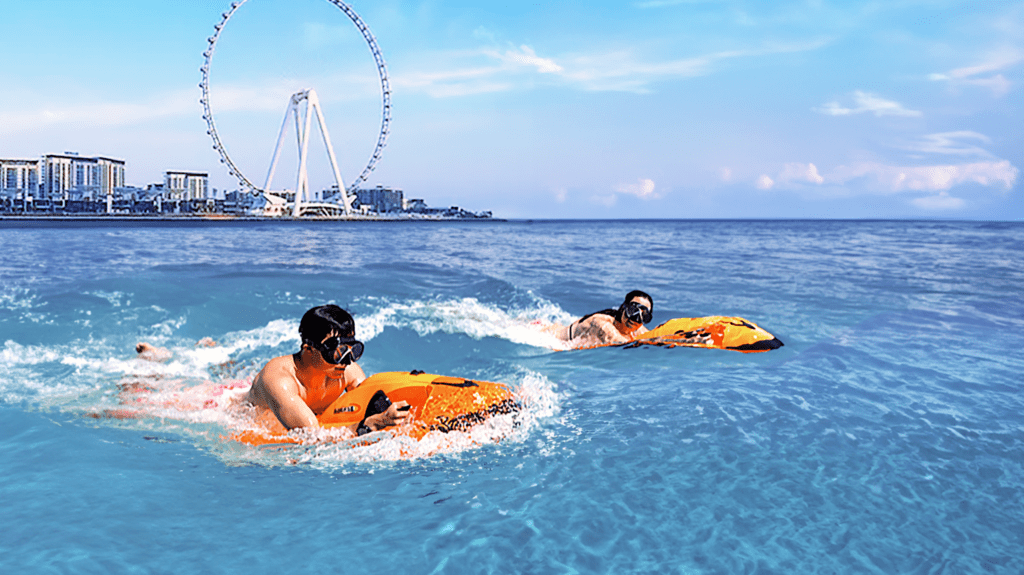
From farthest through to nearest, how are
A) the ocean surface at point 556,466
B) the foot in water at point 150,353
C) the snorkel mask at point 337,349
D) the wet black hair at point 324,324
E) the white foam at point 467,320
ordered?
1. the white foam at point 467,320
2. the foot in water at point 150,353
3. the snorkel mask at point 337,349
4. the wet black hair at point 324,324
5. the ocean surface at point 556,466

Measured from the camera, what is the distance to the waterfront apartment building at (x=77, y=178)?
435ft

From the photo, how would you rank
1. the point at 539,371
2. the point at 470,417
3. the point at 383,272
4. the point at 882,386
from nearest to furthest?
the point at 470,417
the point at 882,386
the point at 539,371
the point at 383,272

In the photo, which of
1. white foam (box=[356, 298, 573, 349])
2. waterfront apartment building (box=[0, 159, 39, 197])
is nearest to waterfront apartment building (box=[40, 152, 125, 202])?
waterfront apartment building (box=[0, 159, 39, 197])

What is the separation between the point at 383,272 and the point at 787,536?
19.8 metres

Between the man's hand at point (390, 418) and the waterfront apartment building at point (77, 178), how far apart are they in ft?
476

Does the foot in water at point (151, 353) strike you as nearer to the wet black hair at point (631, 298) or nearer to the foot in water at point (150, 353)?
the foot in water at point (150, 353)

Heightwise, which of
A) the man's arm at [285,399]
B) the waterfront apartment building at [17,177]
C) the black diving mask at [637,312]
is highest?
the waterfront apartment building at [17,177]

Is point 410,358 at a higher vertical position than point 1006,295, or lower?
lower

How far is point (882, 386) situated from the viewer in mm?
8055

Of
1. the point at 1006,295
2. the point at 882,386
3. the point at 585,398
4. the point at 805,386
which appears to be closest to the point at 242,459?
the point at 585,398

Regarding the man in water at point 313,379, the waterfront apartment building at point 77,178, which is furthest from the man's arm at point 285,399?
the waterfront apartment building at point 77,178

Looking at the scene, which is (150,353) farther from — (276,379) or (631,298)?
(631,298)

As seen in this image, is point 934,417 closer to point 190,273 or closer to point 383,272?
point 383,272

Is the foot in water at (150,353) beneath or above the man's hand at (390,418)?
beneath
